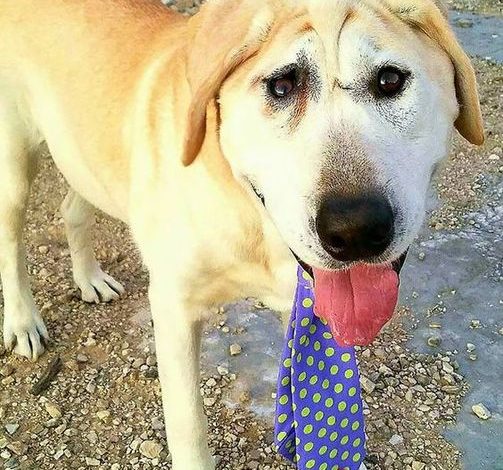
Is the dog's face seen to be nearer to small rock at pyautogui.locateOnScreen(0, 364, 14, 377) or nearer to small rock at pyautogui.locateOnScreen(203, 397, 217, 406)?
small rock at pyautogui.locateOnScreen(203, 397, 217, 406)

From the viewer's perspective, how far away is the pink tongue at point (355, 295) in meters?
2.08

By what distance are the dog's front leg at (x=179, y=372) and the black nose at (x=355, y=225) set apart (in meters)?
0.72

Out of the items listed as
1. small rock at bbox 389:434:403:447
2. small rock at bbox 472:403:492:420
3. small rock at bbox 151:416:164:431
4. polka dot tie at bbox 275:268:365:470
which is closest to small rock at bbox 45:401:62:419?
small rock at bbox 151:416:164:431

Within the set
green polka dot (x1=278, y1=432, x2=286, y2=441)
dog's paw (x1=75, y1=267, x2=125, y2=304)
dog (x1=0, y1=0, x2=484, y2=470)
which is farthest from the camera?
dog's paw (x1=75, y1=267, x2=125, y2=304)

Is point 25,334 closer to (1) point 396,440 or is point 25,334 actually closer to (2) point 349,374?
(2) point 349,374

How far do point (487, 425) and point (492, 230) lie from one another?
4.13 feet

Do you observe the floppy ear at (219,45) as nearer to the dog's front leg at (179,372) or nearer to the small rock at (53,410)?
the dog's front leg at (179,372)

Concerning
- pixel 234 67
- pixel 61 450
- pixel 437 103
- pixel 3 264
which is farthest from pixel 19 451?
pixel 437 103

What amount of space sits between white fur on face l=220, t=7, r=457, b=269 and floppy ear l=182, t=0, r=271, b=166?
0.17 feet

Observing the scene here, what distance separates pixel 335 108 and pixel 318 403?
115cm

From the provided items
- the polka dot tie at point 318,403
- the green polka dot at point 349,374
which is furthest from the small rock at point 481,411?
the green polka dot at point 349,374

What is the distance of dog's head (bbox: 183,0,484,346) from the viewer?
5.99 ft

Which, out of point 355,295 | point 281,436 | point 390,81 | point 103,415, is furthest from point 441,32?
point 103,415

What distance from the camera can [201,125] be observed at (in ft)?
6.98
